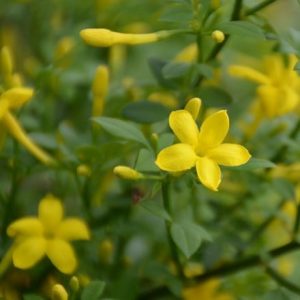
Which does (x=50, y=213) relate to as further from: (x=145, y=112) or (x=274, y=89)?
(x=274, y=89)

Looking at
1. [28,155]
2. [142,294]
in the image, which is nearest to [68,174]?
[28,155]

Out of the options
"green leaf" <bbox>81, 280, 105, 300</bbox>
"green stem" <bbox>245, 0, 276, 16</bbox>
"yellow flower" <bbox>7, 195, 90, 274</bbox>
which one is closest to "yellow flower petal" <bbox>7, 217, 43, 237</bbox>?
"yellow flower" <bbox>7, 195, 90, 274</bbox>

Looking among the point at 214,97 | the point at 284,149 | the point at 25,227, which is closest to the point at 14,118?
the point at 25,227

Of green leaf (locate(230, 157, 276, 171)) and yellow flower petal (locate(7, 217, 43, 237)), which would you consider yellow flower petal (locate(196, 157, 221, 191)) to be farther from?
yellow flower petal (locate(7, 217, 43, 237))

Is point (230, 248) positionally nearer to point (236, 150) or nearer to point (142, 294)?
point (142, 294)

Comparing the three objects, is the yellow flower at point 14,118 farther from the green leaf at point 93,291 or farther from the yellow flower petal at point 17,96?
the green leaf at point 93,291

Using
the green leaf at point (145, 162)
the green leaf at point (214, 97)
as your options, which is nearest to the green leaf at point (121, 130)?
the green leaf at point (145, 162)

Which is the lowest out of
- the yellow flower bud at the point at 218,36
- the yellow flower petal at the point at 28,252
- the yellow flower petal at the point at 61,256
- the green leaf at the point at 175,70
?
the yellow flower petal at the point at 61,256
